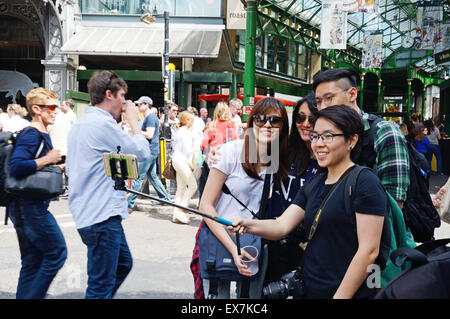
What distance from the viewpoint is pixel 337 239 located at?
2.16 m

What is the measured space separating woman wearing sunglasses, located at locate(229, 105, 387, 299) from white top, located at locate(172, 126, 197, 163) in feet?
20.0

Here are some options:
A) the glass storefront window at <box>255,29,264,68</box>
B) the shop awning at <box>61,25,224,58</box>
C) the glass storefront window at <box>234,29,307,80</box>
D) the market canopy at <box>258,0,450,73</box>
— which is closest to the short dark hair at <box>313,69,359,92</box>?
the market canopy at <box>258,0,450,73</box>

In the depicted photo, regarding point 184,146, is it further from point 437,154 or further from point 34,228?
point 437,154

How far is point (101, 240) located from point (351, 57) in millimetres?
38877

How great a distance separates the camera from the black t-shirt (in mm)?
2092

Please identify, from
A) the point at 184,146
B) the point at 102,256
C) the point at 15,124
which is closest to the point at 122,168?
the point at 102,256

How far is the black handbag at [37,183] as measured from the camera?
3.52 m

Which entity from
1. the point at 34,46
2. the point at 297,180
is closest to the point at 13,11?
the point at 34,46

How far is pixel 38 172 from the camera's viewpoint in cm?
360

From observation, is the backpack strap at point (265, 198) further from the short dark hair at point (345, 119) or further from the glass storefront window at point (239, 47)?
the glass storefront window at point (239, 47)

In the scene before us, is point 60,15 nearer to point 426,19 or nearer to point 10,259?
point 426,19

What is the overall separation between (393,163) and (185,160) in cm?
603

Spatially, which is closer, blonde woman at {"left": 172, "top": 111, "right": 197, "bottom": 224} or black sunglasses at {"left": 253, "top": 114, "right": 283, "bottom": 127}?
black sunglasses at {"left": 253, "top": 114, "right": 283, "bottom": 127}

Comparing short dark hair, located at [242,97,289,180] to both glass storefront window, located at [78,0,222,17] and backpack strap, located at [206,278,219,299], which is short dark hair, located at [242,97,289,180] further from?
glass storefront window, located at [78,0,222,17]
